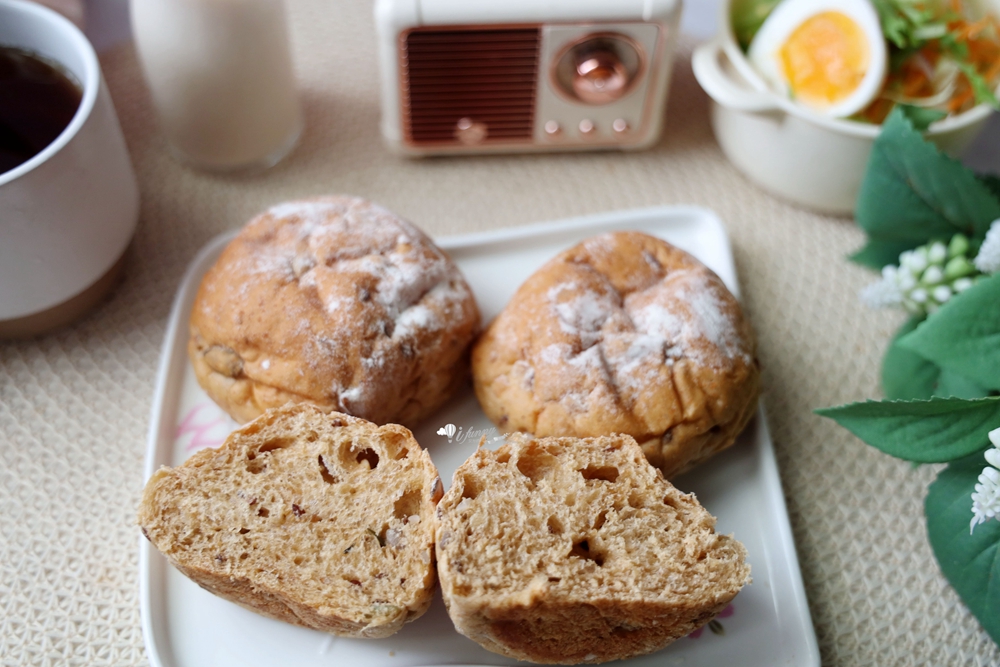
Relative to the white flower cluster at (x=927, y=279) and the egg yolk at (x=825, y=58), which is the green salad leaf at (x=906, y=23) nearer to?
the egg yolk at (x=825, y=58)

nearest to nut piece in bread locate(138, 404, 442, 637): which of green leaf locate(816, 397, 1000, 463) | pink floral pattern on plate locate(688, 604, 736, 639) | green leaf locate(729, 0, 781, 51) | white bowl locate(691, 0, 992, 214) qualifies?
pink floral pattern on plate locate(688, 604, 736, 639)

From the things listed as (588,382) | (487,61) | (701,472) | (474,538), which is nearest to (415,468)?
(474,538)

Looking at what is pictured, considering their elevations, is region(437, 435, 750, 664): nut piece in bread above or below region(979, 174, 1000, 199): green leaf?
below

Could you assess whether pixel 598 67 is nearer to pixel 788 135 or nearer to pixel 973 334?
pixel 788 135

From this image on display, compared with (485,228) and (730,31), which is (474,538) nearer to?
(485,228)

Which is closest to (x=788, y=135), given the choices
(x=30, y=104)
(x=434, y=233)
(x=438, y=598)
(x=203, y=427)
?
(x=434, y=233)

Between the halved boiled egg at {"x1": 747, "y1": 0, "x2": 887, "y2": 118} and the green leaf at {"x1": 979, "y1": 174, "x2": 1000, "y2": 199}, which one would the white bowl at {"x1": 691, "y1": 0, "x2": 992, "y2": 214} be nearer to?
the halved boiled egg at {"x1": 747, "y1": 0, "x2": 887, "y2": 118}
